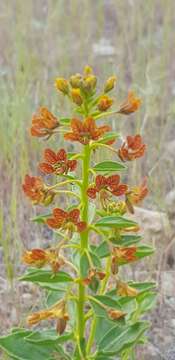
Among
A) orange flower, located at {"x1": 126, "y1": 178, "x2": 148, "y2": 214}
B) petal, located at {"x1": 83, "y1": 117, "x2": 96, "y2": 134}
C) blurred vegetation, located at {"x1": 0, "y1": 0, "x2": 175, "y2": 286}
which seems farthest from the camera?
blurred vegetation, located at {"x1": 0, "y1": 0, "x2": 175, "y2": 286}

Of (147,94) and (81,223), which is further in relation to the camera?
(147,94)

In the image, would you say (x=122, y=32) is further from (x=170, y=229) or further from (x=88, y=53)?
(x=170, y=229)

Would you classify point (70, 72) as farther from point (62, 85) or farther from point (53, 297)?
point (62, 85)

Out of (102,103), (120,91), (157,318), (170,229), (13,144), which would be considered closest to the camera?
(102,103)

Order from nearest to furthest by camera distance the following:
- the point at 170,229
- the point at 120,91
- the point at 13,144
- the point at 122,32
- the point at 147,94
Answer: the point at 170,229, the point at 13,144, the point at 147,94, the point at 120,91, the point at 122,32

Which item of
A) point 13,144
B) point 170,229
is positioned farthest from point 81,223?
point 13,144

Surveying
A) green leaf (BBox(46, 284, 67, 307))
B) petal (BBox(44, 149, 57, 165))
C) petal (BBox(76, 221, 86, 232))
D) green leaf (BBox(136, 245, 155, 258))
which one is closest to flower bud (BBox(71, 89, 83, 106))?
petal (BBox(44, 149, 57, 165))

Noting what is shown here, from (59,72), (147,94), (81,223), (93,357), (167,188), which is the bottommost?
(93,357)

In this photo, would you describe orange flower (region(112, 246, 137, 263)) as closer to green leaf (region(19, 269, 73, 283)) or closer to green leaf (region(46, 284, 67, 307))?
green leaf (region(19, 269, 73, 283))
